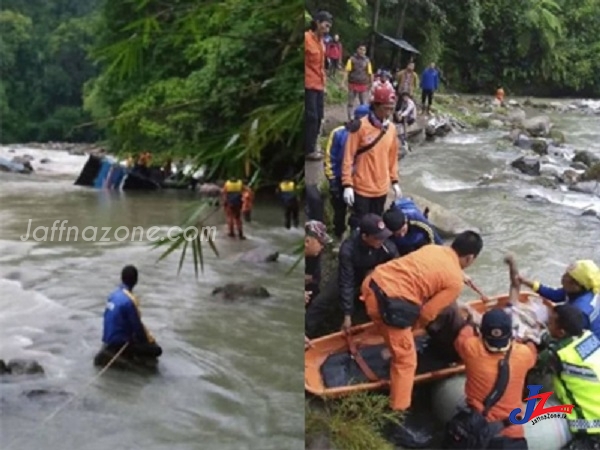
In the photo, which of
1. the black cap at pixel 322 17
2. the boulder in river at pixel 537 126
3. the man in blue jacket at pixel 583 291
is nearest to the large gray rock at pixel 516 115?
the boulder in river at pixel 537 126

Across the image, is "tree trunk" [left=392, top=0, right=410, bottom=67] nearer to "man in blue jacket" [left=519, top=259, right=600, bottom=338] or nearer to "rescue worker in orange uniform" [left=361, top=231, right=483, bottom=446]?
"rescue worker in orange uniform" [left=361, top=231, right=483, bottom=446]

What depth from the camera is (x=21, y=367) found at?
2180 millimetres

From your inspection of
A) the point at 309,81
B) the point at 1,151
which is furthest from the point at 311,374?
the point at 1,151

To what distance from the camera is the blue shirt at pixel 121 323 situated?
7.07 ft

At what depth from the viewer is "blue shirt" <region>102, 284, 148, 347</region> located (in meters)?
2.15

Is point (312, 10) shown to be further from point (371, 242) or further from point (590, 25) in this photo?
point (590, 25)

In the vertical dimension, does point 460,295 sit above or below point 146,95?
below

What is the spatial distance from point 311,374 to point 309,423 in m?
0.12

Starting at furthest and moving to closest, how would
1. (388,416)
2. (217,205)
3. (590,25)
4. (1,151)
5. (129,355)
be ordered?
1. (1,151)
2. (129,355)
3. (217,205)
4. (590,25)
5. (388,416)

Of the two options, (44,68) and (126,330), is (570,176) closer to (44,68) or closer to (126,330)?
(126,330)

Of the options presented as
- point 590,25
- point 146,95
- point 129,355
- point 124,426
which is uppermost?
point 590,25

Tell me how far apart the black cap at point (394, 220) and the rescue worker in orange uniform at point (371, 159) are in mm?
41

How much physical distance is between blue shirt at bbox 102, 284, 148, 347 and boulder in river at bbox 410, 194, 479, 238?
0.83 meters

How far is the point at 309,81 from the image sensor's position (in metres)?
1.79
